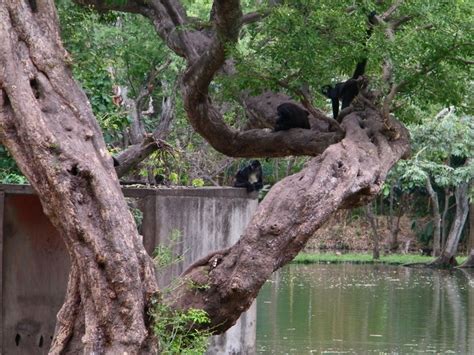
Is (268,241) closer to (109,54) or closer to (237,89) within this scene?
(237,89)

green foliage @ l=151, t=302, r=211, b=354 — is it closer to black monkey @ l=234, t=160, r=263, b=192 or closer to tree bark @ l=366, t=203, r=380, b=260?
black monkey @ l=234, t=160, r=263, b=192

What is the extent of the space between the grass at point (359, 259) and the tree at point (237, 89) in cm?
2370

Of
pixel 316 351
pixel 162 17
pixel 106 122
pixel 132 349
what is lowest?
pixel 316 351

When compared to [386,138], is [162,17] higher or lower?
higher

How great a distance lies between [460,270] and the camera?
3120cm

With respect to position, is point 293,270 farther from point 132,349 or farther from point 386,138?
point 132,349

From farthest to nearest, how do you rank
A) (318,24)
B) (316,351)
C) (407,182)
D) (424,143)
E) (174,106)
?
(407,182) < (424,143) < (174,106) < (316,351) < (318,24)

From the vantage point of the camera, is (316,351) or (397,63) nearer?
(397,63)

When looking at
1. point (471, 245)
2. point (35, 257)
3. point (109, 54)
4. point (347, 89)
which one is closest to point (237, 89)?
point (347, 89)

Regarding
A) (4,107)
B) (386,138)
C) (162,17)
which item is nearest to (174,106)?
(162,17)

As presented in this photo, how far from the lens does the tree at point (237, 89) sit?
598cm

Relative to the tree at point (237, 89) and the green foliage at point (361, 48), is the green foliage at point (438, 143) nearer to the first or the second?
the tree at point (237, 89)

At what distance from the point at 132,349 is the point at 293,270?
2559cm

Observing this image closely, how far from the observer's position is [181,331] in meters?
6.73
